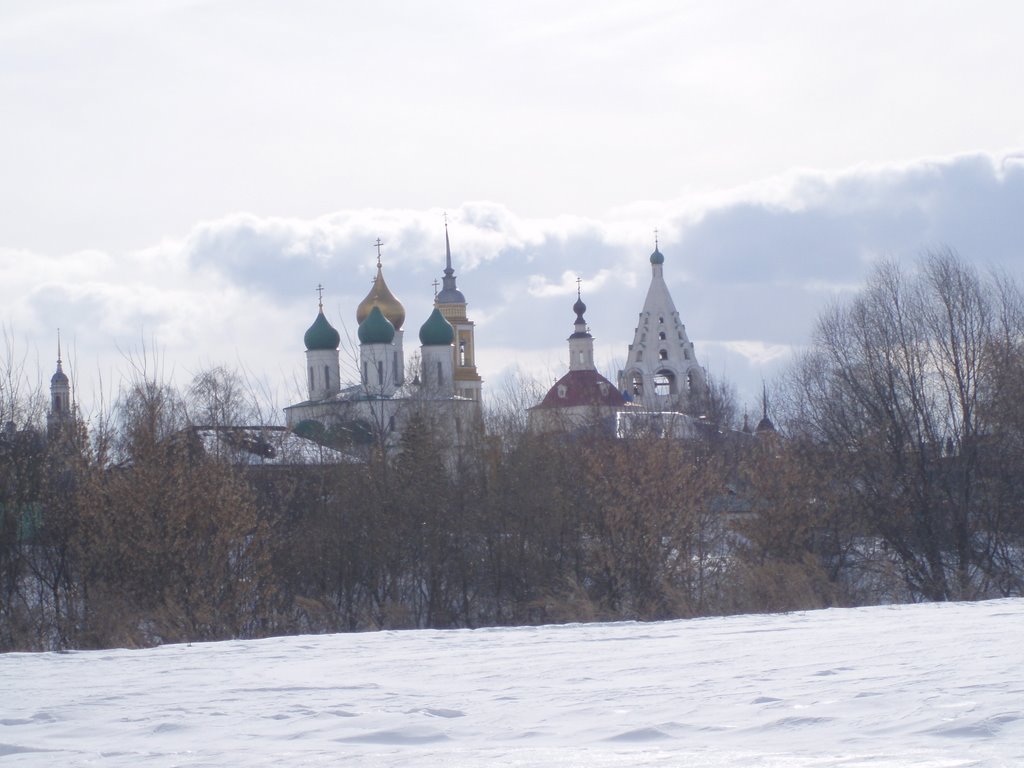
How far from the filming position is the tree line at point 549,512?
2022 cm

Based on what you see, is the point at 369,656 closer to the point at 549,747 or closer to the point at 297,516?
the point at 549,747

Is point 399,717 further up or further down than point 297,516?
further down

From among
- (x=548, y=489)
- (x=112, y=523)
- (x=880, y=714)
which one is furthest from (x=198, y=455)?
Result: (x=880, y=714)

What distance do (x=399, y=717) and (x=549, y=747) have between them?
124cm

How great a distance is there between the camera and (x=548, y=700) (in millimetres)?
7633

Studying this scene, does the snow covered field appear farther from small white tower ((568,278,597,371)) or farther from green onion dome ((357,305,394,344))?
small white tower ((568,278,597,371))

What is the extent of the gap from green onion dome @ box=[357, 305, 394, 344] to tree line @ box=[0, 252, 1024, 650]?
95.4ft

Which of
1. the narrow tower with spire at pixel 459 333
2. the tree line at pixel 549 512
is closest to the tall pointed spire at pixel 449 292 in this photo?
the narrow tower with spire at pixel 459 333

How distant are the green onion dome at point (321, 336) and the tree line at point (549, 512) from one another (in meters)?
32.9

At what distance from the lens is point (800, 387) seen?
103 ft

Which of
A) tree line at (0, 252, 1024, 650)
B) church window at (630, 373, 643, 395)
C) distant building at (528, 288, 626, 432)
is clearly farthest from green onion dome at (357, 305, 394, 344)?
tree line at (0, 252, 1024, 650)

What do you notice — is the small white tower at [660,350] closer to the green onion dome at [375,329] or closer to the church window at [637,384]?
the church window at [637,384]

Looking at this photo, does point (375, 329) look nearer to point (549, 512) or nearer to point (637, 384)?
point (637, 384)

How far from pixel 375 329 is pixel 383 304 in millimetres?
5242
